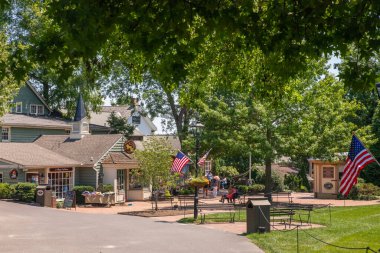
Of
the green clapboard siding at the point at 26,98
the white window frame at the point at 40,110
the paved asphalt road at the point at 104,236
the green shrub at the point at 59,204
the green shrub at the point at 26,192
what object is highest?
the green clapboard siding at the point at 26,98

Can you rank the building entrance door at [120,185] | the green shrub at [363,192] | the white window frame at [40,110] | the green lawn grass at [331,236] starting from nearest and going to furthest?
the green lawn grass at [331,236], the building entrance door at [120,185], the green shrub at [363,192], the white window frame at [40,110]

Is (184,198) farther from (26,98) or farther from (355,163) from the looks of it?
(26,98)

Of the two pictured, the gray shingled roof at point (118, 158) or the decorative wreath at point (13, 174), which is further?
the gray shingled roof at point (118, 158)

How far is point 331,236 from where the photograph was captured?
1909 cm

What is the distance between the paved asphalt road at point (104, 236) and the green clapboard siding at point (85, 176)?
37.5 ft

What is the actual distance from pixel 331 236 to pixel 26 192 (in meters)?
19.5

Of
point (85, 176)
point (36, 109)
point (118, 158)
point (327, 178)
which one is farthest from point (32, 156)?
point (327, 178)

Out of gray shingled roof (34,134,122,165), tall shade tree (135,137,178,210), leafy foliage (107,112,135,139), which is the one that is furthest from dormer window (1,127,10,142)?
tall shade tree (135,137,178,210)

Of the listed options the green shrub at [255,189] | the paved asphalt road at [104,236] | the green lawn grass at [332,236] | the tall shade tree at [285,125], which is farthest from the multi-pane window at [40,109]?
the green lawn grass at [332,236]

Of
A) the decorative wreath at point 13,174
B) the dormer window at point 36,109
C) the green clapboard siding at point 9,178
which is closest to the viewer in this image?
the decorative wreath at point 13,174

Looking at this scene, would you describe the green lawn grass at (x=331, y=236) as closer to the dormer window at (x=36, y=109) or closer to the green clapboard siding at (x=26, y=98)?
the green clapboard siding at (x=26, y=98)

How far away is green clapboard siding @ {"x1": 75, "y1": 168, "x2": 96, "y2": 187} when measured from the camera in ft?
123

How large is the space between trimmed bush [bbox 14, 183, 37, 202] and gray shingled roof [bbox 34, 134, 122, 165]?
5978 millimetres

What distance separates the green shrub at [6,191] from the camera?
32.5 m
